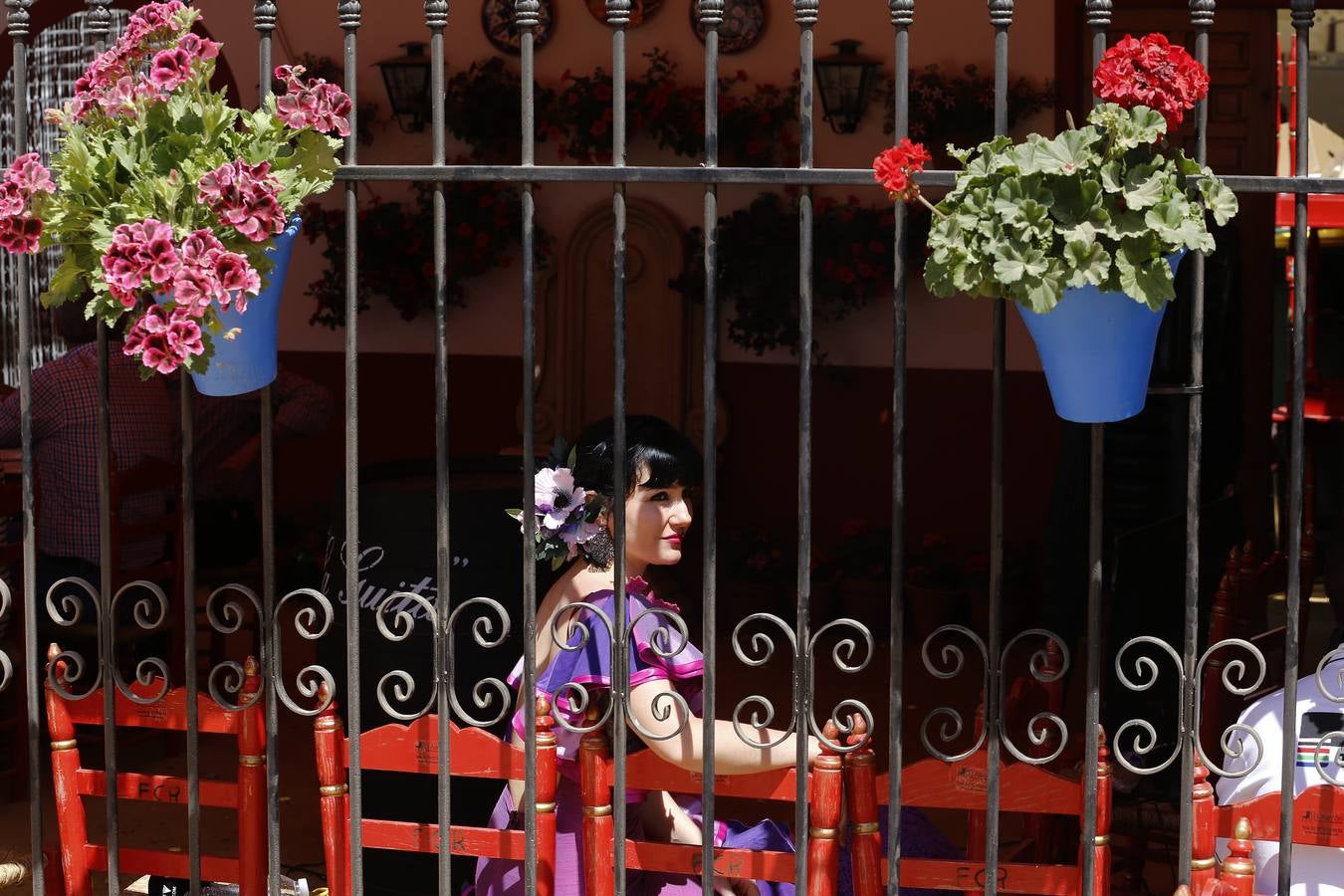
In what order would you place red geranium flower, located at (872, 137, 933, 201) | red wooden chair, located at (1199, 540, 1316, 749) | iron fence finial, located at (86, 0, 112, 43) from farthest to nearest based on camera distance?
red wooden chair, located at (1199, 540, 1316, 749) → iron fence finial, located at (86, 0, 112, 43) → red geranium flower, located at (872, 137, 933, 201)

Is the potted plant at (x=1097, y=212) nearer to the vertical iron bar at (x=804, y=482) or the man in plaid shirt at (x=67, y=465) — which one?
the vertical iron bar at (x=804, y=482)

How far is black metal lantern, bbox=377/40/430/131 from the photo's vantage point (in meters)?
7.29

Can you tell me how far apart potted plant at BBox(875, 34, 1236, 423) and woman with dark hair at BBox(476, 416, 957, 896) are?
80 cm

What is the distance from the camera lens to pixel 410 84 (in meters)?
7.34

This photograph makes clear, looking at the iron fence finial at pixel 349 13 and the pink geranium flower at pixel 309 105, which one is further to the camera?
the iron fence finial at pixel 349 13

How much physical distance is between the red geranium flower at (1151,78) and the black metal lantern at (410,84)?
18.0 ft

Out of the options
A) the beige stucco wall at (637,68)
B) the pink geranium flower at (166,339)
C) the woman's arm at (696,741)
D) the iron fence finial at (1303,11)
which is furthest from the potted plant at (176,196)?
the beige stucco wall at (637,68)

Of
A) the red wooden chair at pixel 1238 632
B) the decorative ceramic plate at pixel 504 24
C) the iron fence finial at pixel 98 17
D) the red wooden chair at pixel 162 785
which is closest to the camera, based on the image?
the iron fence finial at pixel 98 17

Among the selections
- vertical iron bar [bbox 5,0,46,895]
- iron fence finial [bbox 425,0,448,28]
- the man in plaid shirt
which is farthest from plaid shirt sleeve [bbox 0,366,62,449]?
iron fence finial [bbox 425,0,448,28]

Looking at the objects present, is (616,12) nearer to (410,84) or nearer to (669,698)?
(669,698)

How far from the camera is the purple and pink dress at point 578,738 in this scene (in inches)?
106

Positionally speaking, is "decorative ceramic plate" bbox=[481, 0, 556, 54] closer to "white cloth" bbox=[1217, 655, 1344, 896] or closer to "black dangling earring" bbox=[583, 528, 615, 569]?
"black dangling earring" bbox=[583, 528, 615, 569]

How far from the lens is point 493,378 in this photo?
7.52 meters

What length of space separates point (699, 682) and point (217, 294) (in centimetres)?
109
